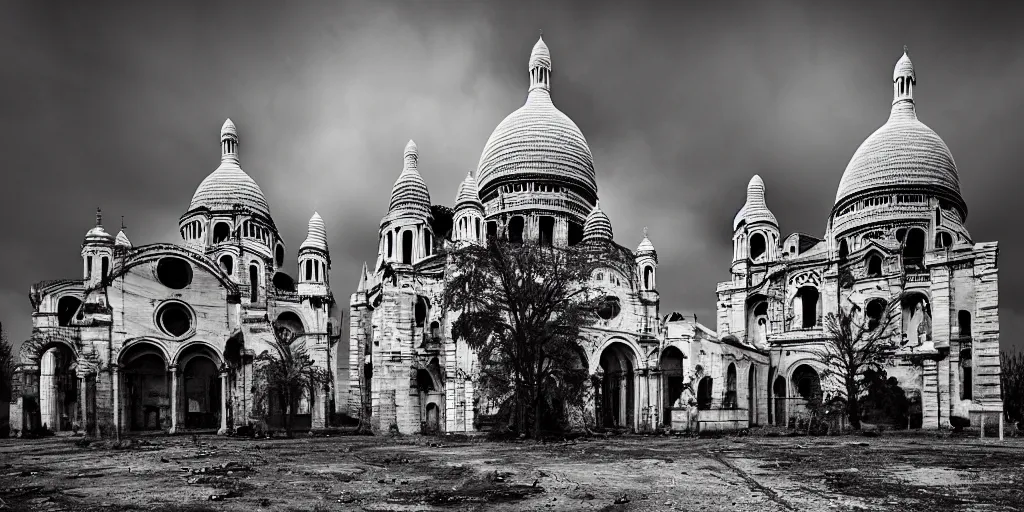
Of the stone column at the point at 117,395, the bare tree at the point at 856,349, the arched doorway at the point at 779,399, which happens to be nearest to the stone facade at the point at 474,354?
the arched doorway at the point at 779,399

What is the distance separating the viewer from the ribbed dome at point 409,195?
53500 mm

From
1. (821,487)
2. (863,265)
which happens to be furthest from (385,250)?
(821,487)

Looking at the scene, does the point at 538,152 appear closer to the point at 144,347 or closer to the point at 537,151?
Answer: the point at 537,151

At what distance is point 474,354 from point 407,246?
1568 cm

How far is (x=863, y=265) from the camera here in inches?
1935

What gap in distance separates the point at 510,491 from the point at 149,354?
3884cm

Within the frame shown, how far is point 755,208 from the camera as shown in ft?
192

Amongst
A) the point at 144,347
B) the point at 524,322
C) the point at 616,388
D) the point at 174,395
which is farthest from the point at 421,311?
the point at 524,322

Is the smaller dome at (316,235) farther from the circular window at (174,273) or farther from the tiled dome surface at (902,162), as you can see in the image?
the tiled dome surface at (902,162)

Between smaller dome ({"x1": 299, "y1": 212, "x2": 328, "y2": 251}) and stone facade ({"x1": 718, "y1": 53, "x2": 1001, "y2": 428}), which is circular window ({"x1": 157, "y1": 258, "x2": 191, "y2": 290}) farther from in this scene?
stone facade ({"x1": 718, "y1": 53, "x2": 1001, "y2": 428})

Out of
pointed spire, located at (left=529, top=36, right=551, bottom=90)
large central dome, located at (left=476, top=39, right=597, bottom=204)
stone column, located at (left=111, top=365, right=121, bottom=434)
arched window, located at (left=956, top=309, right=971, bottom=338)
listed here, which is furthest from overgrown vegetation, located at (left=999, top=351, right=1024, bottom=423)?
stone column, located at (left=111, top=365, right=121, bottom=434)

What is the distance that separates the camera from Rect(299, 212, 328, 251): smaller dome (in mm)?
59438

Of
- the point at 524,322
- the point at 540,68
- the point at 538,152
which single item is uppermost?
the point at 540,68

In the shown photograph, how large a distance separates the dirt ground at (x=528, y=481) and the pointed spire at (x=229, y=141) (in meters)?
47.2
